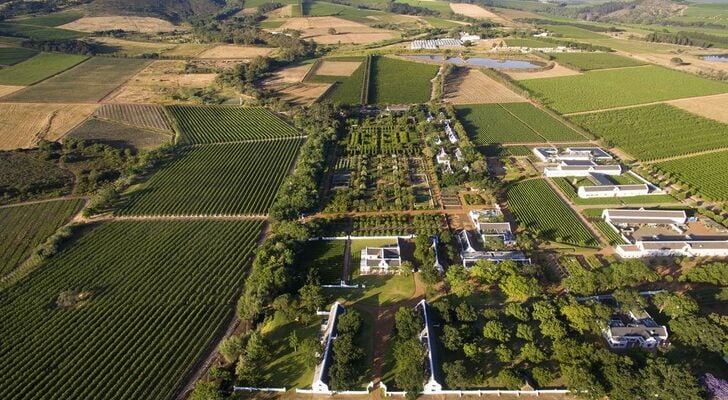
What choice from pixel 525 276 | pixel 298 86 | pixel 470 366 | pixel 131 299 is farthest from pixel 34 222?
pixel 298 86

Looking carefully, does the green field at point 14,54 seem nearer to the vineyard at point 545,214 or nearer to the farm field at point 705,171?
the vineyard at point 545,214

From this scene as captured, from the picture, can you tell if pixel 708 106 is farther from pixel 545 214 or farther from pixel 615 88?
pixel 545 214

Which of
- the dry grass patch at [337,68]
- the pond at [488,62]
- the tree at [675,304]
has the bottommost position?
→ the tree at [675,304]

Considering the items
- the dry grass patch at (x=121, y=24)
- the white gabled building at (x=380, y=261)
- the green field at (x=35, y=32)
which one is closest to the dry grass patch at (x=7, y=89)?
the green field at (x=35, y=32)

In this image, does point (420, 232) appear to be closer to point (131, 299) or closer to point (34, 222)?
point (131, 299)

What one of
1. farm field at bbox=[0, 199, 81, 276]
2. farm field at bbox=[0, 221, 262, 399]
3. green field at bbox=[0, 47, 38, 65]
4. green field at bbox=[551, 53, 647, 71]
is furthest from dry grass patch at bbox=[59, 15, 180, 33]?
green field at bbox=[551, 53, 647, 71]

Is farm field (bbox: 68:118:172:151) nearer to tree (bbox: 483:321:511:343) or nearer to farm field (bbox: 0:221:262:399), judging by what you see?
farm field (bbox: 0:221:262:399)
